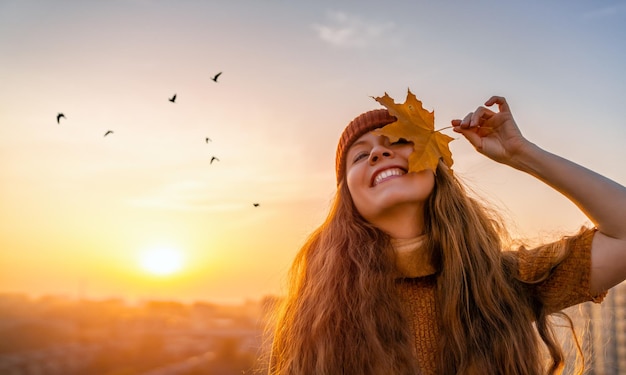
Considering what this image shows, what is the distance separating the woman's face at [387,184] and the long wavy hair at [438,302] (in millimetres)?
Answer: 117

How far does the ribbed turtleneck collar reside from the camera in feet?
8.59

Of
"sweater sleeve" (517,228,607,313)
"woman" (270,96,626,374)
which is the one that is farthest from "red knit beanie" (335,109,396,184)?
"sweater sleeve" (517,228,607,313)

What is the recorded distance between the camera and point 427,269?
2.63 m

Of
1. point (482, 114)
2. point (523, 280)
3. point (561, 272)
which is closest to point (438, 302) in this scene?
point (523, 280)

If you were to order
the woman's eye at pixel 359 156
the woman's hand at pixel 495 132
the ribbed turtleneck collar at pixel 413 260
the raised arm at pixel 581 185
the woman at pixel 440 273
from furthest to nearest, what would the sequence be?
the woman's eye at pixel 359 156 → the ribbed turtleneck collar at pixel 413 260 → the woman's hand at pixel 495 132 → the woman at pixel 440 273 → the raised arm at pixel 581 185

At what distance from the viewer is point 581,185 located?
2.30 m

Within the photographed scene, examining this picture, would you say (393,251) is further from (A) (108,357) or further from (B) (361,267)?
(A) (108,357)

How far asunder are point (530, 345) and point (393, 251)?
72 cm

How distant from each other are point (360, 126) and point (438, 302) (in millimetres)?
996

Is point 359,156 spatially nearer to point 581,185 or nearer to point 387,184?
point 387,184

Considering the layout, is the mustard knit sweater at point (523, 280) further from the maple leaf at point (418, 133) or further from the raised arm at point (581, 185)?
the maple leaf at point (418, 133)

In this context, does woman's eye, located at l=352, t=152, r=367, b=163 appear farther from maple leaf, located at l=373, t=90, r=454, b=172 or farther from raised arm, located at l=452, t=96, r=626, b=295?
raised arm, located at l=452, t=96, r=626, b=295

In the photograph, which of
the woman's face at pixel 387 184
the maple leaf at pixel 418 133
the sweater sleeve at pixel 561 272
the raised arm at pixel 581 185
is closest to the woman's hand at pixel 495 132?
the raised arm at pixel 581 185

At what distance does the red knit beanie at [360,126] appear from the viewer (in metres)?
2.96
